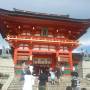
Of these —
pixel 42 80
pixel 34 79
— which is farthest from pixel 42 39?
pixel 34 79

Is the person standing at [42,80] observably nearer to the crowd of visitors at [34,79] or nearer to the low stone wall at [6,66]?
the crowd of visitors at [34,79]

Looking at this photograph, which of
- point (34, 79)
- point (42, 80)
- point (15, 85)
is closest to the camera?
point (34, 79)

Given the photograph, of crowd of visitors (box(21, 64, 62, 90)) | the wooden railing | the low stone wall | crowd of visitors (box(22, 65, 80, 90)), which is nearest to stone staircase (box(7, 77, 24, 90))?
crowd of visitors (box(21, 64, 62, 90))

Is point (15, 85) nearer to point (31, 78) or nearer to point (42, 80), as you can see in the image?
point (42, 80)

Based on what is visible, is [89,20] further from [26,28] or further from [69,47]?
[26,28]

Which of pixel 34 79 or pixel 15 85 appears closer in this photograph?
pixel 34 79

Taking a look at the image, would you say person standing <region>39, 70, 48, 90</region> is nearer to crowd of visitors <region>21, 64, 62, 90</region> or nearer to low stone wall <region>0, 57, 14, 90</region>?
crowd of visitors <region>21, 64, 62, 90</region>

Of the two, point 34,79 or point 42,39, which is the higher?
point 42,39

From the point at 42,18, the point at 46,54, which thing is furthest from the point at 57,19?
the point at 46,54

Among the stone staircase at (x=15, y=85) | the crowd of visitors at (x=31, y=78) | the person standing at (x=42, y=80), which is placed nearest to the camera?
the crowd of visitors at (x=31, y=78)

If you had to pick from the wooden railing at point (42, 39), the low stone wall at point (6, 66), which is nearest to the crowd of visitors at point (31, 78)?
the low stone wall at point (6, 66)

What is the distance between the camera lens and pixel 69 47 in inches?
1671

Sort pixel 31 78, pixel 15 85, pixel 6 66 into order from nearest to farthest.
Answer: pixel 31 78, pixel 15 85, pixel 6 66

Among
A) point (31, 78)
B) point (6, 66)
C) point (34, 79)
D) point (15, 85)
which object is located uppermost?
point (6, 66)
